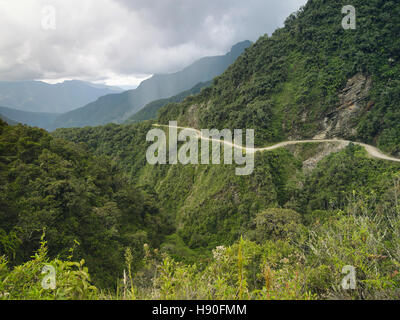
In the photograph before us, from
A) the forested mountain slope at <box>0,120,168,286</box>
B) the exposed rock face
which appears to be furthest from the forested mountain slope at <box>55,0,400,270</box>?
the forested mountain slope at <box>0,120,168,286</box>

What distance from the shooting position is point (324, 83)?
3478cm

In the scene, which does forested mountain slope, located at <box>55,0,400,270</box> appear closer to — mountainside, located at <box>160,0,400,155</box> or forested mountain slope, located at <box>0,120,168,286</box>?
mountainside, located at <box>160,0,400,155</box>

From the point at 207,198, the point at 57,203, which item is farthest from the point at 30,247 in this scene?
the point at 207,198

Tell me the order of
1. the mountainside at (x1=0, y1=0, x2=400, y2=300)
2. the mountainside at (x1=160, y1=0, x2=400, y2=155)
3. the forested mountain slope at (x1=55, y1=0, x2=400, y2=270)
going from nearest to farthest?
the mountainside at (x1=0, y1=0, x2=400, y2=300) → the forested mountain slope at (x1=55, y1=0, x2=400, y2=270) → the mountainside at (x1=160, y1=0, x2=400, y2=155)

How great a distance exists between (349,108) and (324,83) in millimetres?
5750

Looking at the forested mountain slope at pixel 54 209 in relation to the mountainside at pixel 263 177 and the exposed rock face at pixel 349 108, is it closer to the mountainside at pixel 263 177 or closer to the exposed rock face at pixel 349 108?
the mountainside at pixel 263 177

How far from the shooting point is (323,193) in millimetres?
26359

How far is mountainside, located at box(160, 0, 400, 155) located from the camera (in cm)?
3073

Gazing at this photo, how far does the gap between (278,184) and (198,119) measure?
83.7ft

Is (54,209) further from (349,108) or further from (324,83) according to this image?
(324,83)

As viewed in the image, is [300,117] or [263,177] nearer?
[263,177]

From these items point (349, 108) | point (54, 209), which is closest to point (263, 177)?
point (349, 108)

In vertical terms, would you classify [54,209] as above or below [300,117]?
below

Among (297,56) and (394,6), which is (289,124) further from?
(394,6)
